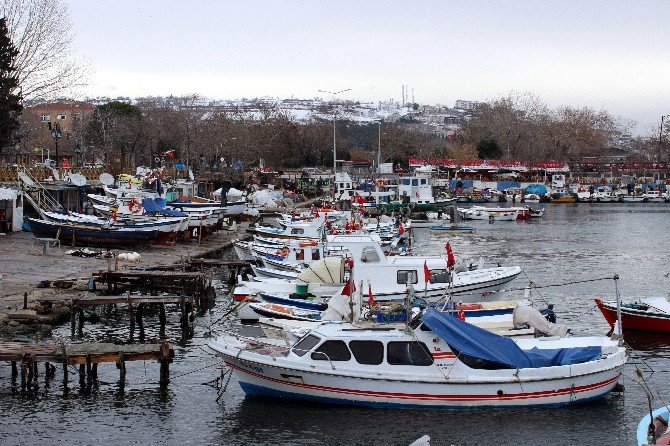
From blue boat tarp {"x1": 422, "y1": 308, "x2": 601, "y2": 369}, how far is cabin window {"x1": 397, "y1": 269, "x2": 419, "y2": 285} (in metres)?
10.1

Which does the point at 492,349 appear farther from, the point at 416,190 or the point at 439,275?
the point at 416,190

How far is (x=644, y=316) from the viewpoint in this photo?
3712 centimetres

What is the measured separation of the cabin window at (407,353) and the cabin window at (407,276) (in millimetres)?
10640

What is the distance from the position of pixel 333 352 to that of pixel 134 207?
42627 millimetres

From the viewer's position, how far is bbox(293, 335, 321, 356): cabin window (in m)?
26.8

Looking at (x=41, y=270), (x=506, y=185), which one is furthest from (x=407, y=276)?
(x=506, y=185)

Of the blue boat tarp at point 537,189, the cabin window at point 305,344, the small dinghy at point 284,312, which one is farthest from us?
the blue boat tarp at point 537,189

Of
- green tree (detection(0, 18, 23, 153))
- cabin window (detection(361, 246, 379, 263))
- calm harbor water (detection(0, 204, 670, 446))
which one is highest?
green tree (detection(0, 18, 23, 153))

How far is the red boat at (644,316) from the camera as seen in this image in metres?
36.9

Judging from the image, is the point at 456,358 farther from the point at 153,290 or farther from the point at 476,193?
the point at 476,193

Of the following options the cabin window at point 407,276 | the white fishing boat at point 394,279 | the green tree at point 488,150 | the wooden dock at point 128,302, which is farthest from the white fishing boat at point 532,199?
the wooden dock at point 128,302

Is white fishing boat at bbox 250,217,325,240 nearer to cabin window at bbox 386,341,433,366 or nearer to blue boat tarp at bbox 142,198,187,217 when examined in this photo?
blue boat tarp at bbox 142,198,187,217

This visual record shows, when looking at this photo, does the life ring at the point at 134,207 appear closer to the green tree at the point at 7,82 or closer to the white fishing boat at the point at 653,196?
the green tree at the point at 7,82

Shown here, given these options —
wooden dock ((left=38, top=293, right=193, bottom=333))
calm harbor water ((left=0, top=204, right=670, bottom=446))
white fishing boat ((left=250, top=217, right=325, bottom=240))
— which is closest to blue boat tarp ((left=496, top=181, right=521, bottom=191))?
white fishing boat ((left=250, top=217, right=325, bottom=240))
